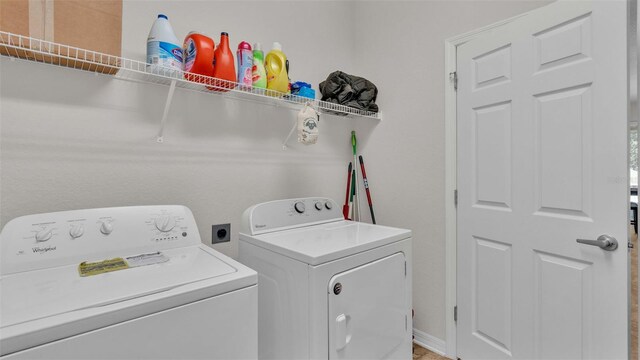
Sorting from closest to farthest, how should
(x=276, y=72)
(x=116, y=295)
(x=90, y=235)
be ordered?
(x=116, y=295), (x=90, y=235), (x=276, y=72)

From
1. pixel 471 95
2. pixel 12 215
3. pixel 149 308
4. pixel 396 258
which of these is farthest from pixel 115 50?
pixel 471 95

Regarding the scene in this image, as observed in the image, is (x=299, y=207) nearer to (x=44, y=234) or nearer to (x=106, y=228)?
(x=106, y=228)

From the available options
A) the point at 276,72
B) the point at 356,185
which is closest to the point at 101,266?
the point at 276,72

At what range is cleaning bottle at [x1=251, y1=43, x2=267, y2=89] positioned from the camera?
1616 millimetres

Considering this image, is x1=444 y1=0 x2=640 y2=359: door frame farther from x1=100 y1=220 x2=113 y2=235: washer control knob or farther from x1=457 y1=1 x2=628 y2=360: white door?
x1=100 y1=220 x2=113 y2=235: washer control knob

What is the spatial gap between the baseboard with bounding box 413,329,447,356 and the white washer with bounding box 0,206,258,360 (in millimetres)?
1655

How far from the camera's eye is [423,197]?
7.24 feet

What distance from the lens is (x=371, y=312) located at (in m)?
1.39

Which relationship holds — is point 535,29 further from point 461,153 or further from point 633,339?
point 633,339

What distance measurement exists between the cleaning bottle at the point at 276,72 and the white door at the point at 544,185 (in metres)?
1.19

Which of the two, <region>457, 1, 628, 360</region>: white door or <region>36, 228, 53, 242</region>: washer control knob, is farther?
<region>457, 1, 628, 360</region>: white door

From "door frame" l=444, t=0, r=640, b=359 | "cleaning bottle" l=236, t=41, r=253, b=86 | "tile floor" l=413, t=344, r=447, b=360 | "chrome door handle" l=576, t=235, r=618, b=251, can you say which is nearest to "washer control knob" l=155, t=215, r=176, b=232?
"cleaning bottle" l=236, t=41, r=253, b=86

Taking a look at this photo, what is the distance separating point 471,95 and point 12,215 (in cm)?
247

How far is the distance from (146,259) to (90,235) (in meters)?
0.25
